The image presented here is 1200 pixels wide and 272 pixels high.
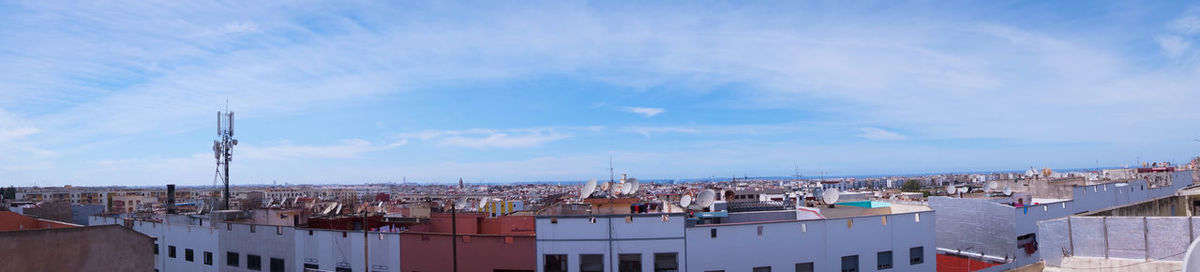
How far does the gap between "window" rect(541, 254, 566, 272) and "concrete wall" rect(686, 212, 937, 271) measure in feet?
16.2

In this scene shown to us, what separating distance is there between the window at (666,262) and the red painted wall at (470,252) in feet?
15.7

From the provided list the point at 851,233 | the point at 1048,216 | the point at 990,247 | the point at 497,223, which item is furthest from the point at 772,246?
the point at 1048,216

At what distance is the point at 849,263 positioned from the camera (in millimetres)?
27828

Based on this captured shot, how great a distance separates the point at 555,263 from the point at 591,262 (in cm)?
145

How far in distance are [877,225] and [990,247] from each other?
13.9 metres

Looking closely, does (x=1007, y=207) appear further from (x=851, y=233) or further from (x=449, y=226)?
(x=449, y=226)

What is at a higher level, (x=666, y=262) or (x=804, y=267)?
(x=666, y=262)

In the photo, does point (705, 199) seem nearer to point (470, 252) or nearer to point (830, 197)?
point (830, 197)

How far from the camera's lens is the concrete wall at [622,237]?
2569 centimetres

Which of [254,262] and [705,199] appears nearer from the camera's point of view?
[705,199]

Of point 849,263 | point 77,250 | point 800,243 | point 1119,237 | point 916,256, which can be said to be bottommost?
point 916,256

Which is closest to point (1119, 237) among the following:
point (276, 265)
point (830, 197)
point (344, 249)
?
point (830, 197)

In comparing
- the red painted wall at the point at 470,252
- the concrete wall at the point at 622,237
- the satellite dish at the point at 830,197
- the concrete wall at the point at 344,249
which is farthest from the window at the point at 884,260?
the concrete wall at the point at 344,249

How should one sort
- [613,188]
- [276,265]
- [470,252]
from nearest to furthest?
[470,252] → [276,265] → [613,188]
